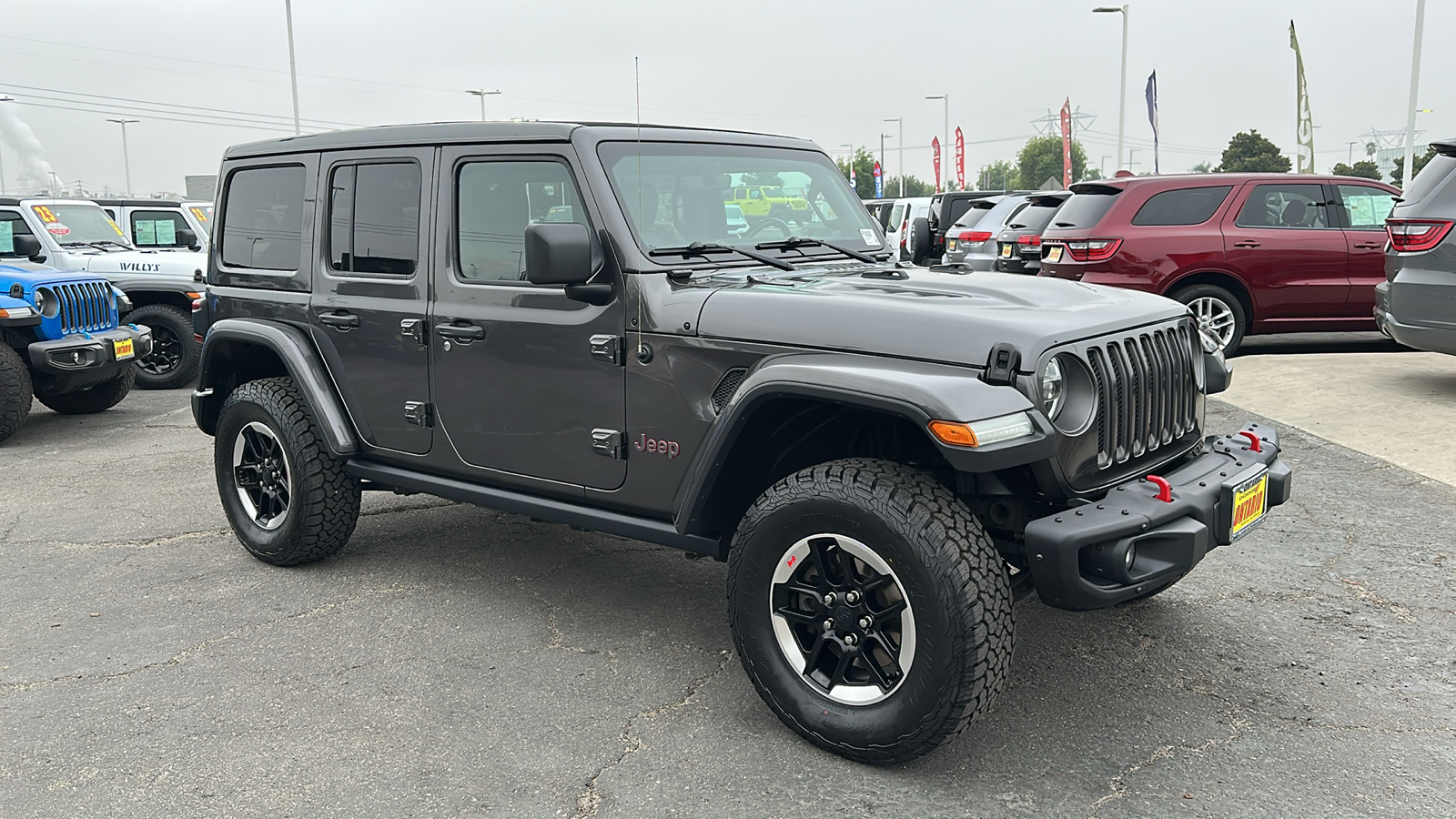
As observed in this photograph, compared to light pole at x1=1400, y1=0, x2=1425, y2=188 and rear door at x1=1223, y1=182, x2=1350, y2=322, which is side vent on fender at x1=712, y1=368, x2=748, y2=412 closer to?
rear door at x1=1223, y1=182, x2=1350, y2=322

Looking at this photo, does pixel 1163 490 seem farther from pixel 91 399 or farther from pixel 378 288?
pixel 91 399

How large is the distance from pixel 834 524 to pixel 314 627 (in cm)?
234

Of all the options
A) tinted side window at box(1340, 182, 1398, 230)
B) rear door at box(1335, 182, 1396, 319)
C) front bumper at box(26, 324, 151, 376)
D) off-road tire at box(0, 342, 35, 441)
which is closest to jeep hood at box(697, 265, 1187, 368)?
off-road tire at box(0, 342, 35, 441)

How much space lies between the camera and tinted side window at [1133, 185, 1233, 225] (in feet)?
33.1

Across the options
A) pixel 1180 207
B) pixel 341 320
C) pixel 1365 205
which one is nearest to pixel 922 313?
pixel 341 320

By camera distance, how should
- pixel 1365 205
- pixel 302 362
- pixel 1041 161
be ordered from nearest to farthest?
pixel 302 362 → pixel 1365 205 → pixel 1041 161

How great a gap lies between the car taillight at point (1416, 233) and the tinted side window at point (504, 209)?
6.33 metres

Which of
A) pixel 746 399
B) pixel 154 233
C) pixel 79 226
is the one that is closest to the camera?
pixel 746 399

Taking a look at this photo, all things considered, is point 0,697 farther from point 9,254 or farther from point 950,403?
point 9,254

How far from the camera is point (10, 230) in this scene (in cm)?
1114

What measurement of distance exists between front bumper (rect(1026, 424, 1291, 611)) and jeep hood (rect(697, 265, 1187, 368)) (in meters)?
0.46

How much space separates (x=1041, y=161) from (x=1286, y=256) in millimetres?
102466

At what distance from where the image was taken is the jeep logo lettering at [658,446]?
3.69m

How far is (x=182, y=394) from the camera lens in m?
10.9
